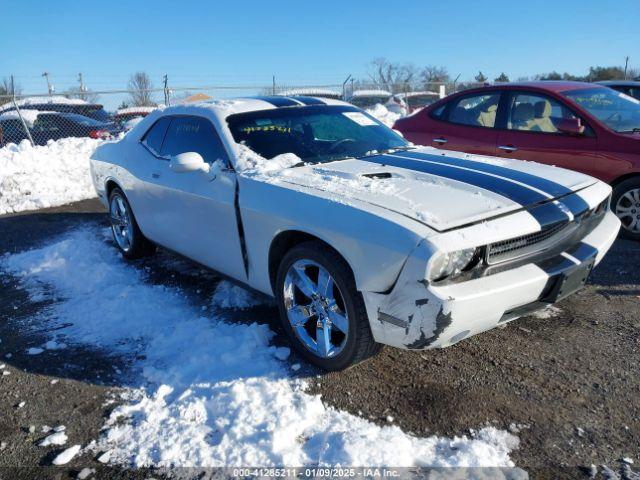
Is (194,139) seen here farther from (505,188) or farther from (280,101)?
(505,188)

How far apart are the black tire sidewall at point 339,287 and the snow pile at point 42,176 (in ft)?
20.9

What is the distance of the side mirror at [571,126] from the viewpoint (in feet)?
17.3

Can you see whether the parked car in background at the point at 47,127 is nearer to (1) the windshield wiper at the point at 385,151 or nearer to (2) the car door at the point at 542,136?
(2) the car door at the point at 542,136

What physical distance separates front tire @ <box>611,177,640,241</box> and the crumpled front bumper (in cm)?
275

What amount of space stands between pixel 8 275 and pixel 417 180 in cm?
411

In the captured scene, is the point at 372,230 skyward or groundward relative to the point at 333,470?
skyward

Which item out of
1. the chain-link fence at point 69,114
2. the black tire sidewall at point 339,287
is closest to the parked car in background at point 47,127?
the chain-link fence at point 69,114

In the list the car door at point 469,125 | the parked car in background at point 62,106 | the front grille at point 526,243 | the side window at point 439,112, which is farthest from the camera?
the parked car in background at point 62,106

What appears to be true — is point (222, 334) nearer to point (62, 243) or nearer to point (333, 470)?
point (333, 470)

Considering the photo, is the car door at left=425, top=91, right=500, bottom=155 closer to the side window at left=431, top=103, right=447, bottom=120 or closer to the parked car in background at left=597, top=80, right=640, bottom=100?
the side window at left=431, top=103, right=447, bottom=120

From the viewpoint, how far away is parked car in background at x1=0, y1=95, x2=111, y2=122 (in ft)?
43.7

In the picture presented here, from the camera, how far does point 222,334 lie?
3.52 m

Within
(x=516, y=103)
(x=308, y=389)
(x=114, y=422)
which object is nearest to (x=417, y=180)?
(x=308, y=389)

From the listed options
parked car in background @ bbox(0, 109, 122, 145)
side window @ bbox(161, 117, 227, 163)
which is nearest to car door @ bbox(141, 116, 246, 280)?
side window @ bbox(161, 117, 227, 163)
